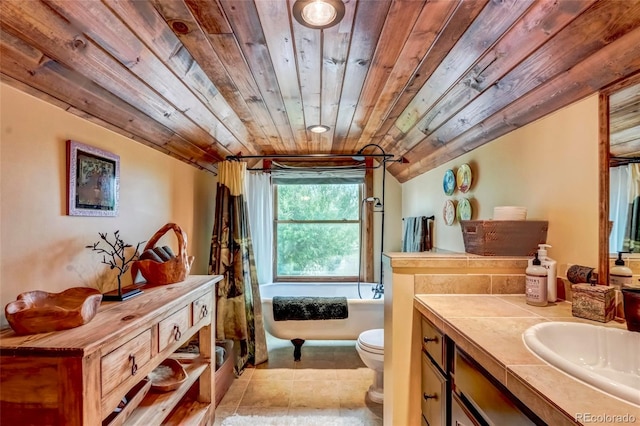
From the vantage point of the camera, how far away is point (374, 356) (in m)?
2.21

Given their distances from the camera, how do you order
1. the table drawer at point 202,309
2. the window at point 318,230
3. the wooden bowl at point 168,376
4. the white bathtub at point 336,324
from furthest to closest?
the window at point 318,230, the white bathtub at point 336,324, the table drawer at point 202,309, the wooden bowl at point 168,376

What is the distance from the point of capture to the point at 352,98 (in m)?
2.07

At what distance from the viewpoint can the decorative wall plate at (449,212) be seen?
8.57ft

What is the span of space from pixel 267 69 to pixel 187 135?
37.6 inches

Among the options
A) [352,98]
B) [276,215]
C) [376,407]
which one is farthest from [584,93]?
[276,215]

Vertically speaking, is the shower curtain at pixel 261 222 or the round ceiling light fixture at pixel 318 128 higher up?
the round ceiling light fixture at pixel 318 128

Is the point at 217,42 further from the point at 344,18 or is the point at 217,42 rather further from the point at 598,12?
the point at 598,12

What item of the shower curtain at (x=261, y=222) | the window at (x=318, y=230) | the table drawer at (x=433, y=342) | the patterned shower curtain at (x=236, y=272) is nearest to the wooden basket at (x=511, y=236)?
the table drawer at (x=433, y=342)

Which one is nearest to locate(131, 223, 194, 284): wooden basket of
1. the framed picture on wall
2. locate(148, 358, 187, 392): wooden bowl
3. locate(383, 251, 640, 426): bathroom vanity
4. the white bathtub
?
the framed picture on wall

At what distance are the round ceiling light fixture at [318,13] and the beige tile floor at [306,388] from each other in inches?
92.5

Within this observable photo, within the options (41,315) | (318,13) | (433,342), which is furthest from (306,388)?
(318,13)

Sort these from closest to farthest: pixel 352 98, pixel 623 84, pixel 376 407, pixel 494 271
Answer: pixel 623 84 → pixel 494 271 → pixel 352 98 → pixel 376 407

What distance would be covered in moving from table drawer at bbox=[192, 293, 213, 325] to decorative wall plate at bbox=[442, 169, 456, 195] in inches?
80.2

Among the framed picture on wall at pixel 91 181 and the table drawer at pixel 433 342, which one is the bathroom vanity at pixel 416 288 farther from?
the framed picture on wall at pixel 91 181
